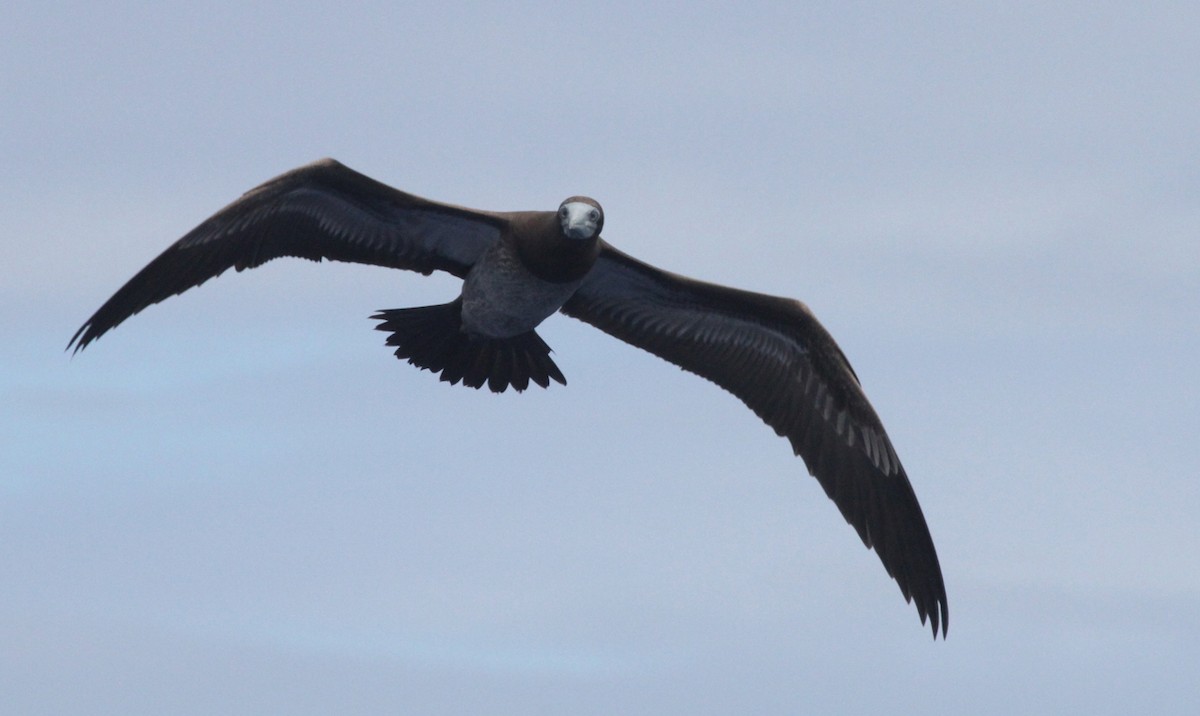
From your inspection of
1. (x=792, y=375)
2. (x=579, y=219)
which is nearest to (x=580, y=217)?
(x=579, y=219)

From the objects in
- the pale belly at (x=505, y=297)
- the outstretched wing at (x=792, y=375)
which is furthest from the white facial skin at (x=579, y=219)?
the outstretched wing at (x=792, y=375)

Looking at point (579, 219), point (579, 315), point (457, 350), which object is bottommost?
point (457, 350)

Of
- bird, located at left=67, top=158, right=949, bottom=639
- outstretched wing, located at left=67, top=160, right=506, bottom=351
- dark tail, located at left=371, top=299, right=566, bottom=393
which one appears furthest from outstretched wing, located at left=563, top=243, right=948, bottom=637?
outstretched wing, located at left=67, top=160, right=506, bottom=351

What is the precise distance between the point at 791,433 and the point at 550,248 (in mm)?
2764

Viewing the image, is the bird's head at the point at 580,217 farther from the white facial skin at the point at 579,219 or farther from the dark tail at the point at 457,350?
the dark tail at the point at 457,350

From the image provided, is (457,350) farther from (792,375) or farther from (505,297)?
(792,375)

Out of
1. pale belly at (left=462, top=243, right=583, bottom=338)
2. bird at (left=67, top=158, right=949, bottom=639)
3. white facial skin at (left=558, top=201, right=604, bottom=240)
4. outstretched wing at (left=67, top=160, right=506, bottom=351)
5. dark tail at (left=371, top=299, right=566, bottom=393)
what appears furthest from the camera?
dark tail at (left=371, top=299, right=566, bottom=393)

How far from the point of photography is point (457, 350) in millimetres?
12711

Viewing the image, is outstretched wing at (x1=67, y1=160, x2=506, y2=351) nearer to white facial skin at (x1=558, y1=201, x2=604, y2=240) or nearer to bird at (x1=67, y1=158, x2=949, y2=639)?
bird at (x1=67, y1=158, x2=949, y2=639)

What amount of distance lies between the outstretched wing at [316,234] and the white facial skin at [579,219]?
86 centimetres

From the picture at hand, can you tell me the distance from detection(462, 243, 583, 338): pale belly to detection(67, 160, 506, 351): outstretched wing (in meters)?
0.28

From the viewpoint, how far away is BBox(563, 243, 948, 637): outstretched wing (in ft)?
42.0

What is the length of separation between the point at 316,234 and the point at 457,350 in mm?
1478

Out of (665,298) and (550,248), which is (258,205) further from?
(665,298)
